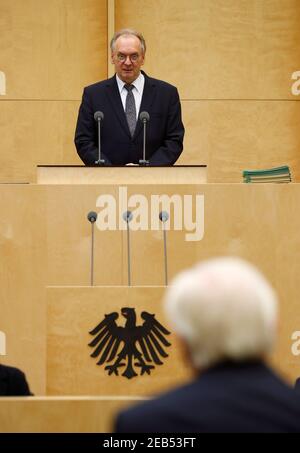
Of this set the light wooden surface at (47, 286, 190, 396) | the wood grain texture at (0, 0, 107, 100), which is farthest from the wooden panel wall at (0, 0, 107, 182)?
the light wooden surface at (47, 286, 190, 396)

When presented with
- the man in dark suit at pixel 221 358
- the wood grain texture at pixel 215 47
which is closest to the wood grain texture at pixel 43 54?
the wood grain texture at pixel 215 47

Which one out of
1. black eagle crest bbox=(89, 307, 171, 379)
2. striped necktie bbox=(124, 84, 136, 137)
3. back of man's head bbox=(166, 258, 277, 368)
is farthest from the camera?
striped necktie bbox=(124, 84, 136, 137)

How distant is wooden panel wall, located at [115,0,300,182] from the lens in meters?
8.87

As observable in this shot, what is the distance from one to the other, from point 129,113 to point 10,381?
2.93m

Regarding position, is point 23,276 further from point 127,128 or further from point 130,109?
point 130,109

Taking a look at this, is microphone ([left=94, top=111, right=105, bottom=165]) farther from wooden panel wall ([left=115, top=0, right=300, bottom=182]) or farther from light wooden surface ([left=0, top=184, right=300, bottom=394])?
wooden panel wall ([left=115, top=0, right=300, bottom=182])

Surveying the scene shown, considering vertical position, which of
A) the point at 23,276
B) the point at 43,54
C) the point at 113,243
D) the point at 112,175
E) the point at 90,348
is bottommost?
the point at 90,348

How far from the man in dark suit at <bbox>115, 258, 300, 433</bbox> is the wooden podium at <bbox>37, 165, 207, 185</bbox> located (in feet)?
12.7

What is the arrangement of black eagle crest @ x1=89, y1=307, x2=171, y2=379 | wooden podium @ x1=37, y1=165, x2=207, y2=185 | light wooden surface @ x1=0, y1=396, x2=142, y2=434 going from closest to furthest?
light wooden surface @ x1=0, y1=396, x2=142, y2=434 → black eagle crest @ x1=89, y1=307, x2=171, y2=379 → wooden podium @ x1=37, y1=165, x2=207, y2=185

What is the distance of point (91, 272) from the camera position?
589 cm

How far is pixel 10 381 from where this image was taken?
4.13m

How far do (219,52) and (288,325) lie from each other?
140 inches

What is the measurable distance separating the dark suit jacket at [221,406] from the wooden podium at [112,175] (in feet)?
12.8

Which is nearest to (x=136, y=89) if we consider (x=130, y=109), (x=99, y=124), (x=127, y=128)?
(x=130, y=109)
